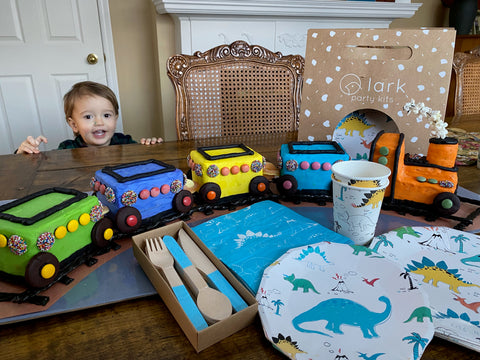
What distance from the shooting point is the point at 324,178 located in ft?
2.52

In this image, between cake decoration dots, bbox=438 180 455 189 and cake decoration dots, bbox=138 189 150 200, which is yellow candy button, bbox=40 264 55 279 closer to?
cake decoration dots, bbox=138 189 150 200

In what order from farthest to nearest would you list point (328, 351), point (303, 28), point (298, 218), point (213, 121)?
point (303, 28) → point (213, 121) → point (298, 218) → point (328, 351)

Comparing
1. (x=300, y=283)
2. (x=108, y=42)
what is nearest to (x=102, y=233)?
(x=300, y=283)

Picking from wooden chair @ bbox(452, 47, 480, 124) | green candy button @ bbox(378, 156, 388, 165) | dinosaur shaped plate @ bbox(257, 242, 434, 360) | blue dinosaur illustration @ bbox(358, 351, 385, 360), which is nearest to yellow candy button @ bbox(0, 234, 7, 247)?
dinosaur shaped plate @ bbox(257, 242, 434, 360)

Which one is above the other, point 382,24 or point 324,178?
point 382,24

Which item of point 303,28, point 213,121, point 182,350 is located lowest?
point 182,350

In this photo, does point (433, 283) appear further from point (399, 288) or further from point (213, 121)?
point (213, 121)

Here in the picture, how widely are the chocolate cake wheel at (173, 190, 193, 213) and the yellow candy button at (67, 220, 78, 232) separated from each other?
0.68 feet

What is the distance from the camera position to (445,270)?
0.50 m

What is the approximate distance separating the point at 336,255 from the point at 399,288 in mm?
103

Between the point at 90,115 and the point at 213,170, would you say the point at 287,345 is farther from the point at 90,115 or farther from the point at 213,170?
the point at 90,115

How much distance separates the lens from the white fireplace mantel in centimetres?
213

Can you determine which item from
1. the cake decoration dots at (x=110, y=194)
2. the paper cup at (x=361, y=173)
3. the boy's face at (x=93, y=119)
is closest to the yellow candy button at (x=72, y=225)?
the cake decoration dots at (x=110, y=194)

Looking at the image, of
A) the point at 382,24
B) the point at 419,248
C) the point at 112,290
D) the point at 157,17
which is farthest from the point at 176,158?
the point at 382,24
